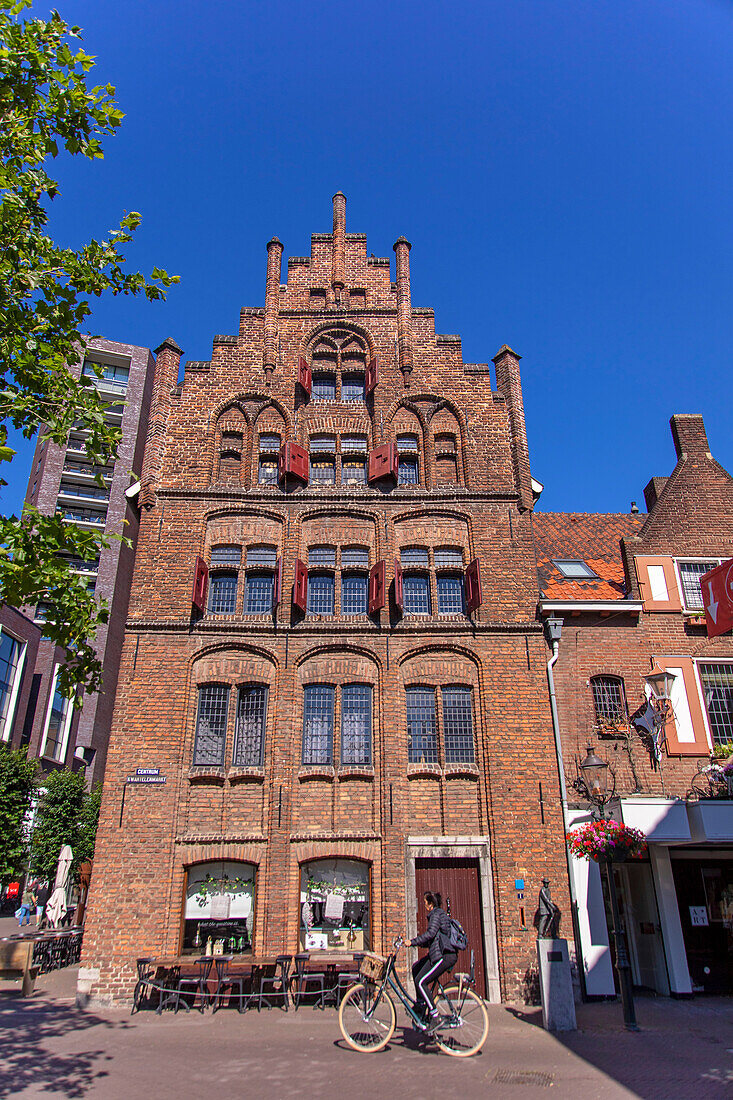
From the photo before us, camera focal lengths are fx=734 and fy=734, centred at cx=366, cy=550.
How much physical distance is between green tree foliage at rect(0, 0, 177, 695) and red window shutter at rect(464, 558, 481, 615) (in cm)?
915

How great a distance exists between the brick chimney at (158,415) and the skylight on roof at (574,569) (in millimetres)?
10846

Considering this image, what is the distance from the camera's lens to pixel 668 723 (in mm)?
16766

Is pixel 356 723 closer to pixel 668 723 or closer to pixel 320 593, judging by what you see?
pixel 320 593

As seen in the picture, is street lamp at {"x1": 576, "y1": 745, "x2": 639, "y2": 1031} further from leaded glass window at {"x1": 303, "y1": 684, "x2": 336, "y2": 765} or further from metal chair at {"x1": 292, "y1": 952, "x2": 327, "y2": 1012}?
leaded glass window at {"x1": 303, "y1": 684, "x2": 336, "y2": 765}

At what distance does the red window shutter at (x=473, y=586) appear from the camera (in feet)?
56.3

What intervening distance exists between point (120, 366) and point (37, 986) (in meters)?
57.4

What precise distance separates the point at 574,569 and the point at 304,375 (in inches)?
352

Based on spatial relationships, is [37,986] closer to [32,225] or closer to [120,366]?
[32,225]

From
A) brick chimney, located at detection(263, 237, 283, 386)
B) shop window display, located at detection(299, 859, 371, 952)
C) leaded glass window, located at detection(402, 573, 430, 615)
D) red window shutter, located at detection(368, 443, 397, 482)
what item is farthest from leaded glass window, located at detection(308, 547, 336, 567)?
shop window display, located at detection(299, 859, 371, 952)

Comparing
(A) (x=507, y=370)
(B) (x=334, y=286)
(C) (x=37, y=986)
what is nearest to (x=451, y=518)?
(A) (x=507, y=370)

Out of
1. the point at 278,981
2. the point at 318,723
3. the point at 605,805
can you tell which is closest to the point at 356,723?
the point at 318,723

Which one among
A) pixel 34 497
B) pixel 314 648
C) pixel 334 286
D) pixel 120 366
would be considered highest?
pixel 120 366

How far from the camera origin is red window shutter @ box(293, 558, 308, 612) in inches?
667

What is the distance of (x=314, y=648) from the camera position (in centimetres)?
1695
